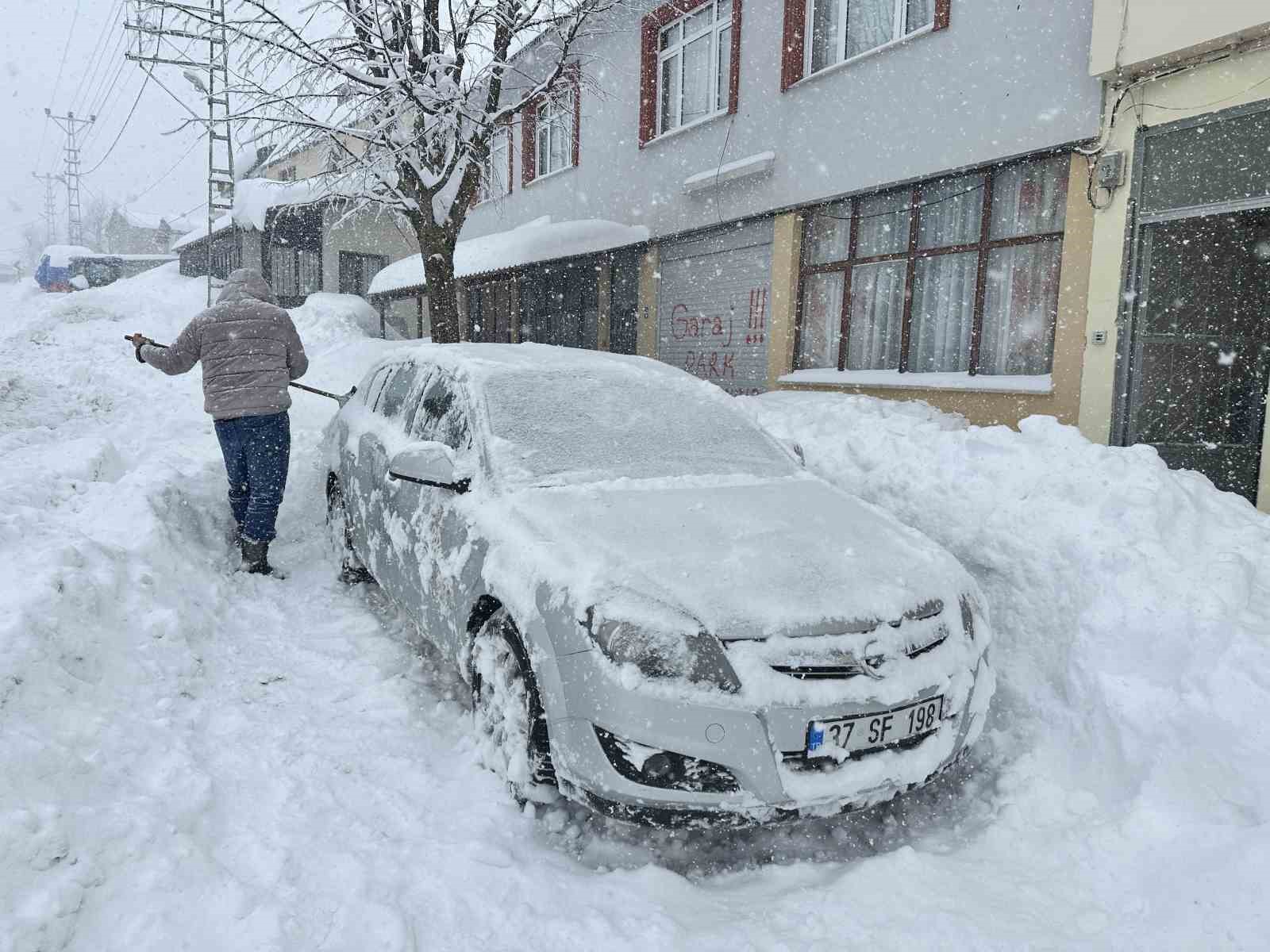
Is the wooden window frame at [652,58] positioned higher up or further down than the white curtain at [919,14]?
higher up

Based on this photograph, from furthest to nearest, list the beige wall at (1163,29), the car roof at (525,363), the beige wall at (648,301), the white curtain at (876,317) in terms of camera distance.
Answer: the beige wall at (648,301)
the white curtain at (876,317)
the beige wall at (1163,29)
the car roof at (525,363)

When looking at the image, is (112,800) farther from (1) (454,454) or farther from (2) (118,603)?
(1) (454,454)

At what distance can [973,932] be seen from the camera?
2.27m

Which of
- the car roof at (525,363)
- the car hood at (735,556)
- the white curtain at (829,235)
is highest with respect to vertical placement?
the white curtain at (829,235)

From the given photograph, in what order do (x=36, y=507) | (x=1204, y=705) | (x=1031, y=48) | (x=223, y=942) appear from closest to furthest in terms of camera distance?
(x=223, y=942) < (x=1204, y=705) < (x=36, y=507) < (x=1031, y=48)

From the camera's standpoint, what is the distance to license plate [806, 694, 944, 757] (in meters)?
2.39

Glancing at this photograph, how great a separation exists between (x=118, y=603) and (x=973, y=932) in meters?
3.62

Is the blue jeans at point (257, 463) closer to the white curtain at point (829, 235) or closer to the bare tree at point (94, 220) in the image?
the white curtain at point (829, 235)

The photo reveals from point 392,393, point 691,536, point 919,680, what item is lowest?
point 919,680

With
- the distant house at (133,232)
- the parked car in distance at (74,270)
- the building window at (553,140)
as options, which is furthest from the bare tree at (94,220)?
the building window at (553,140)

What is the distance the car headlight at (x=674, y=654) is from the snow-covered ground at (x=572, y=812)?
2.17 feet

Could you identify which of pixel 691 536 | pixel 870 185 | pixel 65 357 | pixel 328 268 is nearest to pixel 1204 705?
pixel 691 536

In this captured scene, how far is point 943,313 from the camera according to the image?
8.43 meters

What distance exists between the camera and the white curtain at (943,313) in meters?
8.19
